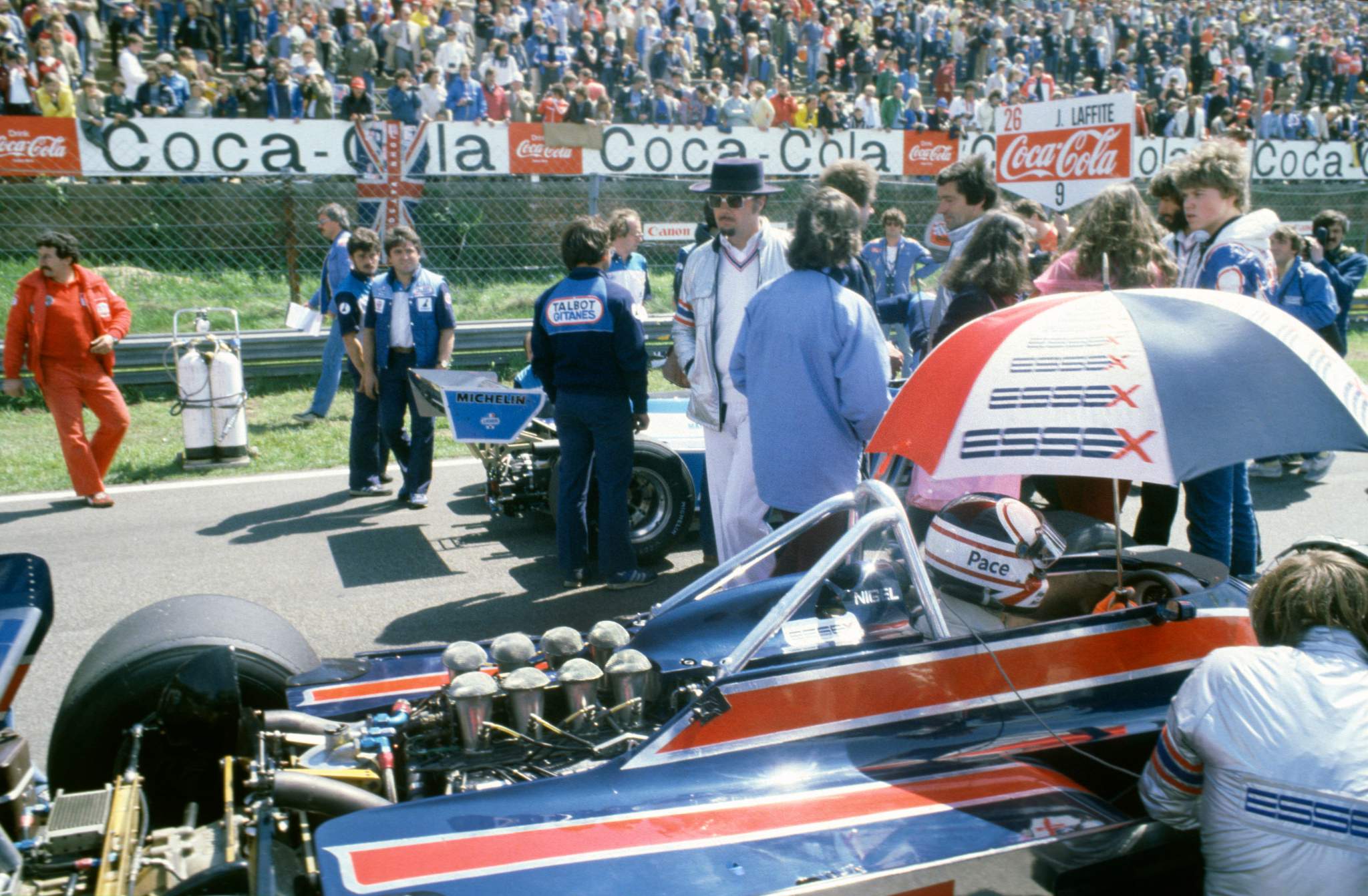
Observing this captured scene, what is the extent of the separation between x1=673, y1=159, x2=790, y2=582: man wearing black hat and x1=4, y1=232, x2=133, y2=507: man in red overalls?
4.38m

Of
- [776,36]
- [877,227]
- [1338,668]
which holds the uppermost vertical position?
[776,36]

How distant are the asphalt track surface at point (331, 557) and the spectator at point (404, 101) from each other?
7839mm

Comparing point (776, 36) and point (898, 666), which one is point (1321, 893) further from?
point (776, 36)

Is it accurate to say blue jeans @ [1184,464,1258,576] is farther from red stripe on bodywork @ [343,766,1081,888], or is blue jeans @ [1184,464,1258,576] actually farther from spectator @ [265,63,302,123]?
spectator @ [265,63,302,123]

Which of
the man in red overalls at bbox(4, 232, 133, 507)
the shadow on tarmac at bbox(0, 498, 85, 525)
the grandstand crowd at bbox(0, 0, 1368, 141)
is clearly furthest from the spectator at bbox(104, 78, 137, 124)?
the shadow on tarmac at bbox(0, 498, 85, 525)

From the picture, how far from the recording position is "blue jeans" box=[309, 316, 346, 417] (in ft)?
32.7

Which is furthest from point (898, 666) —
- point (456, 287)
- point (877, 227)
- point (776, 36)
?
point (776, 36)

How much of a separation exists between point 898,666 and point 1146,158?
55.5 feet

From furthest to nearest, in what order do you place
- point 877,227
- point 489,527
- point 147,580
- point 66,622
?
point 877,227, point 489,527, point 147,580, point 66,622

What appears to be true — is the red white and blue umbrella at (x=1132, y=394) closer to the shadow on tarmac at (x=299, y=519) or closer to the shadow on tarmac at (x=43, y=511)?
the shadow on tarmac at (x=299, y=519)

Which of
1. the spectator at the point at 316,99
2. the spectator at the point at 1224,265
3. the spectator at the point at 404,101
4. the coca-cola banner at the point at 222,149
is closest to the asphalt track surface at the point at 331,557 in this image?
the spectator at the point at 1224,265

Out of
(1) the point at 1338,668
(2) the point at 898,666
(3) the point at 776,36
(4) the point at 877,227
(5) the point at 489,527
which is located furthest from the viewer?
(3) the point at 776,36

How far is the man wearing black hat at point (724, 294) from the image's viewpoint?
17.6 feet

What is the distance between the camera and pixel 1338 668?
8.04 feet
